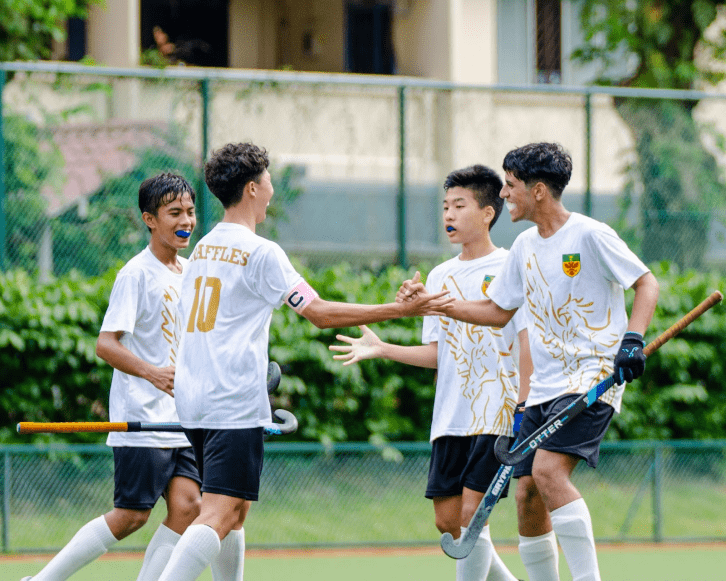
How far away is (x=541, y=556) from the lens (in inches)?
182

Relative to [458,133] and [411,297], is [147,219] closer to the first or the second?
[411,297]

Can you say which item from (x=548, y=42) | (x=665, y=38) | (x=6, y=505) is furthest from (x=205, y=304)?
(x=548, y=42)

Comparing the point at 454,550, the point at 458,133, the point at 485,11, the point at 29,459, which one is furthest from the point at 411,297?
the point at 485,11

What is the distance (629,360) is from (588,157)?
570 centimetres

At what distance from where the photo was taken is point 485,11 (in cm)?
1382

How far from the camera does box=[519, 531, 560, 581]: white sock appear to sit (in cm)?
462

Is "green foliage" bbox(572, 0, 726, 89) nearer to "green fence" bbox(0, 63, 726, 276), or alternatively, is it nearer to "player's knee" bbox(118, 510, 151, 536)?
"green fence" bbox(0, 63, 726, 276)

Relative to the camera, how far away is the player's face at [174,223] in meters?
4.81

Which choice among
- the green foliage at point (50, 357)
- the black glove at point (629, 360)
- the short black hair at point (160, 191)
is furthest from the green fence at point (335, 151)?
the black glove at point (629, 360)

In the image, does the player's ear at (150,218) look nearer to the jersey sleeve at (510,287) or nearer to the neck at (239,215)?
the neck at (239,215)

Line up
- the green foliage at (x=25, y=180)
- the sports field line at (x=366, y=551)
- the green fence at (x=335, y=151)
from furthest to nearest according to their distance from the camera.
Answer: the green fence at (x=335, y=151) → the green foliage at (x=25, y=180) → the sports field line at (x=366, y=551)

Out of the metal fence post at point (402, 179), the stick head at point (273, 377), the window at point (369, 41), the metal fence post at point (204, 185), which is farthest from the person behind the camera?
the window at point (369, 41)

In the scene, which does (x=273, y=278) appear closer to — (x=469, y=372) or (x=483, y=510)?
(x=469, y=372)

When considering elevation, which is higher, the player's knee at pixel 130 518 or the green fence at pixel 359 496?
the player's knee at pixel 130 518
